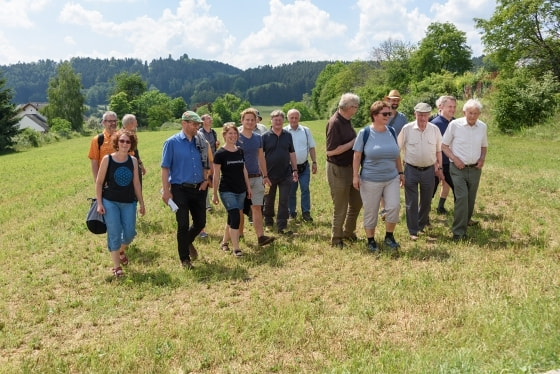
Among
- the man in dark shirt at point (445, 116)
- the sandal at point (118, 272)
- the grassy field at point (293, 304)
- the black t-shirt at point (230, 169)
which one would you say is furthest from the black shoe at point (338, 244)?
the sandal at point (118, 272)

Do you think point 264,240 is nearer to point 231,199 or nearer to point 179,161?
point 231,199

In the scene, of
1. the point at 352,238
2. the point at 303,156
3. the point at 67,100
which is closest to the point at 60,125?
the point at 67,100

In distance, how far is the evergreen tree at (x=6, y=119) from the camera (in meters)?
37.6

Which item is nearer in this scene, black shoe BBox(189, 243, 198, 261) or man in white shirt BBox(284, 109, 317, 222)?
black shoe BBox(189, 243, 198, 261)

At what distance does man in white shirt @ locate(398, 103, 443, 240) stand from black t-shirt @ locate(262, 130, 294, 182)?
200 centimetres

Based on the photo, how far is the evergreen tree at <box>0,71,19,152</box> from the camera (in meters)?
37.6

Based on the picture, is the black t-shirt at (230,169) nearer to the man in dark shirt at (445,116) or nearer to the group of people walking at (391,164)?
the group of people walking at (391,164)

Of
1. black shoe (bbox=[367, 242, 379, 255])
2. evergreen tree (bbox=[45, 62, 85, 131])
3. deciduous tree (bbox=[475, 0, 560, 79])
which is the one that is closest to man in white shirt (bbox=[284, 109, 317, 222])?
black shoe (bbox=[367, 242, 379, 255])

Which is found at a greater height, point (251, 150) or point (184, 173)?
point (251, 150)

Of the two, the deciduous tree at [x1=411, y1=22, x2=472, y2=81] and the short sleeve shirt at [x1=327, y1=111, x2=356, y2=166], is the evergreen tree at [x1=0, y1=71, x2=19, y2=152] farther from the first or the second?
the deciduous tree at [x1=411, y1=22, x2=472, y2=81]

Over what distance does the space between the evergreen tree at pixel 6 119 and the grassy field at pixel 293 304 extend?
114ft

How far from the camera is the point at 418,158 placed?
6762 mm

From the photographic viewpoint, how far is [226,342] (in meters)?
3.92

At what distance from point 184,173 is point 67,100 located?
73.3 m
